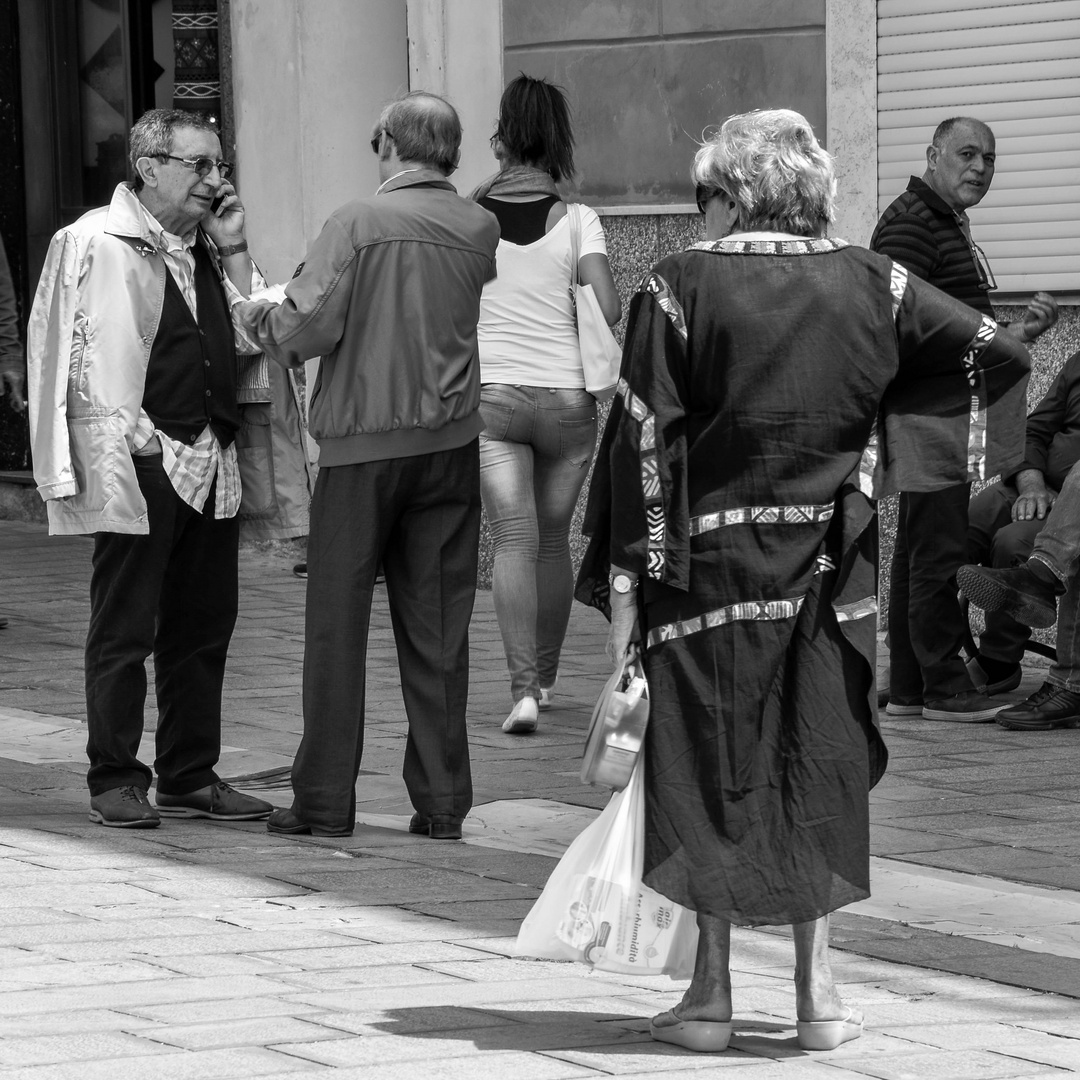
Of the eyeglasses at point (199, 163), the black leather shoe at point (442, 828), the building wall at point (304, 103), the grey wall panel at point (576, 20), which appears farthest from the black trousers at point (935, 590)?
the building wall at point (304, 103)

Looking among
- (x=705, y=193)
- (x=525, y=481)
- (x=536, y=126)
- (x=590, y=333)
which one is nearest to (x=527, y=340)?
(x=590, y=333)

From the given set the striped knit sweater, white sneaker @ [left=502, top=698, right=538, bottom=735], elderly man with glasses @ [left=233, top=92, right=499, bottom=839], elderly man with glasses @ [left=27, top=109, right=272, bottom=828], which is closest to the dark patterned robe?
elderly man with glasses @ [left=233, top=92, right=499, bottom=839]

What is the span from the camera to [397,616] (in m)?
6.25

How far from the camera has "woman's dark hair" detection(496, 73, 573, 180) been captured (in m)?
7.74

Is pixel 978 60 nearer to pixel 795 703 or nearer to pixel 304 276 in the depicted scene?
pixel 304 276

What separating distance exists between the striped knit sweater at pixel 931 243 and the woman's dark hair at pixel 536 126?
119 centimetres

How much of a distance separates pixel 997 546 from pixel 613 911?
4.47 m

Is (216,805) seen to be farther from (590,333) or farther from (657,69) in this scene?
(657,69)

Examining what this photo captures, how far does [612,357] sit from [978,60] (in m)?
2.75

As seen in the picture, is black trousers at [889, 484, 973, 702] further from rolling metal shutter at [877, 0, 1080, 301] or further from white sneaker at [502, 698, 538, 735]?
rolling metal shutter at [877, 0, 1080, 301]

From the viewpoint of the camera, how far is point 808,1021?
4.16 metres

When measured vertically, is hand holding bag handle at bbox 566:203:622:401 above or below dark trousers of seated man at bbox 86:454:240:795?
above

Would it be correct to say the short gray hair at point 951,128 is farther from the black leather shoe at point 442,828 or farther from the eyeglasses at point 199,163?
the black leather shoe at point 442,828

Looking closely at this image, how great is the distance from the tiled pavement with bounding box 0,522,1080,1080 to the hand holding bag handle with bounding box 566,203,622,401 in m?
1.20
